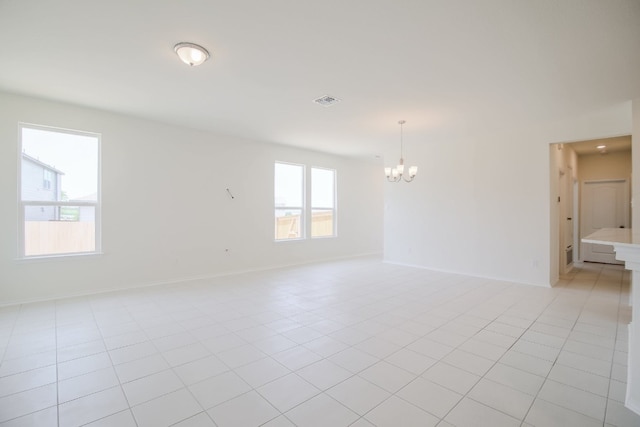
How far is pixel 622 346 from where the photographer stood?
2.70 metres

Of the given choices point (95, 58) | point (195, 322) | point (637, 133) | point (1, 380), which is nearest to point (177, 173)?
point (95, 58)

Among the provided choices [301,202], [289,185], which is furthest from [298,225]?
[289,185]

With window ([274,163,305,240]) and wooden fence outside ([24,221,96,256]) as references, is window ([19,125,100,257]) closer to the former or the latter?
wooden fence outside ([24,221,96,256])

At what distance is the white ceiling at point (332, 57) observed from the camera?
2158 millimetres

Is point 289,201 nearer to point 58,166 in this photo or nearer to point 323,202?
point 323,202

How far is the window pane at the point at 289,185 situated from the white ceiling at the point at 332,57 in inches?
88.0

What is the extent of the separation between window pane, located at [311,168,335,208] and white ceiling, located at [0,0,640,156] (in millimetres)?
2866

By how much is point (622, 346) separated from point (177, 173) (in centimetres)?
603

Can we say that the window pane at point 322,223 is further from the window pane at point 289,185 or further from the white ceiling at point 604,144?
the white ceiling at point 604,144

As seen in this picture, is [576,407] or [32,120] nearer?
[576,407]

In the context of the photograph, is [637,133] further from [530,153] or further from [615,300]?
[615,300]

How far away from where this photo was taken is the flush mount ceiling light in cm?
257

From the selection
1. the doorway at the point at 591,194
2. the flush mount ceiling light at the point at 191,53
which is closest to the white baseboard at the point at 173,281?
the flush mount ceiling light at the point at 191,53

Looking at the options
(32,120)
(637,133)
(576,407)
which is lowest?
(576,407)
